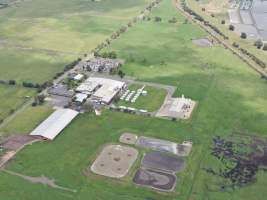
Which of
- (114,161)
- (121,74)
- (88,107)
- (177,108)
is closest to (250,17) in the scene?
(121,74)

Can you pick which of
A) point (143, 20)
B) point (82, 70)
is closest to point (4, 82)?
point (82, 70)

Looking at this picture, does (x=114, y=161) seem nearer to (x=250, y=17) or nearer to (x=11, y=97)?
(x=11, y=97)

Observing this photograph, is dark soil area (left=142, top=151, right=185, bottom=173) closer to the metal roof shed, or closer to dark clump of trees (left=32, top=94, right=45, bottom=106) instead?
the metal roof shed

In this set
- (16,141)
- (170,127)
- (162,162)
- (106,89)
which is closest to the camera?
(162,162)

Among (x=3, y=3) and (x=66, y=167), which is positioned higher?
(x=3, y=3)

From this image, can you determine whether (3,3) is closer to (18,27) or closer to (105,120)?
(18,27)

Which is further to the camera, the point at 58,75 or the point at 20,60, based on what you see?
the point at 20,60

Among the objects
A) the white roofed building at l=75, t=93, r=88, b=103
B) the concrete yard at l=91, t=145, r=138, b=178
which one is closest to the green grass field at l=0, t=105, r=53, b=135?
the white roofed building at l=75, t=93, r=88, b=103
